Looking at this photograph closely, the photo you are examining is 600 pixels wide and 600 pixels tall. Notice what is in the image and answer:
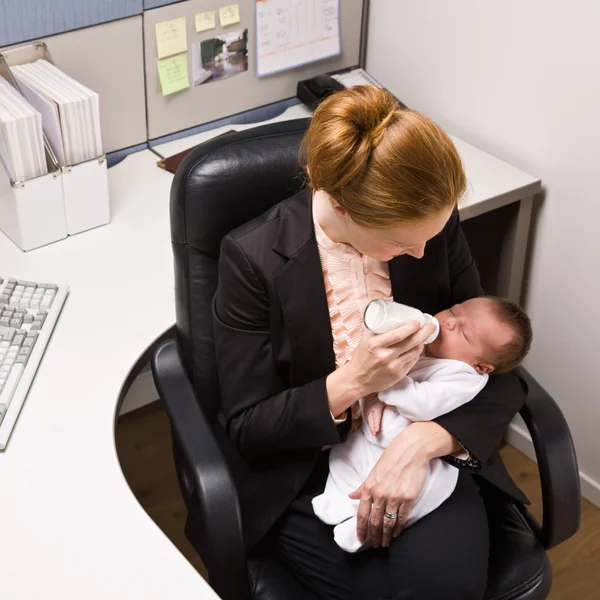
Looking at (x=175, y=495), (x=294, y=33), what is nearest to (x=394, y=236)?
(x=294, y=33)

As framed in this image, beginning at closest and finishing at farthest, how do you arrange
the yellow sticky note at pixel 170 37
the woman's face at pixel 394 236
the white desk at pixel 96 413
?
the white desk at pixel 96 413 < the woman's face at pixel 394 236 < the yellow sticky note at pixel 170 37

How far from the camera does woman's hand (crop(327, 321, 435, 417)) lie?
1.32 metres

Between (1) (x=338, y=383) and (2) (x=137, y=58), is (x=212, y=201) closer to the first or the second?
(1) (x=338, y=383)

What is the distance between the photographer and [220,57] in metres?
2.11

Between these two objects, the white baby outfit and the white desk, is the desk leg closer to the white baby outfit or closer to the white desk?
the white desk

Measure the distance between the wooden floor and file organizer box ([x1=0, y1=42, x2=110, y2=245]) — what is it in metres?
0.78

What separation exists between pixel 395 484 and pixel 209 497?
11.2 inches

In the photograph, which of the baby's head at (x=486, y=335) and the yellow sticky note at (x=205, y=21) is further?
the yellow sticky note at (x=205, y=21)

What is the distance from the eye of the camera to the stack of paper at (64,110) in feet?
5.57

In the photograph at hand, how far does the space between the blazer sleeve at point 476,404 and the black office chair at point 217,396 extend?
5cm

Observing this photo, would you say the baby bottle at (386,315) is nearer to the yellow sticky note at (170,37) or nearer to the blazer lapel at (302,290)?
the blazer lapel at (302,290)

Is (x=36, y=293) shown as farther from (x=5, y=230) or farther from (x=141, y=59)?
(x=141, y=59)

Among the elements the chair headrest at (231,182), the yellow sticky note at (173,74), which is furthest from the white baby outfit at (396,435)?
the yellow sticky note at (173,74)

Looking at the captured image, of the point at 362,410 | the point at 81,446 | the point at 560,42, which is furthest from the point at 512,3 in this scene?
the point at 81,446
